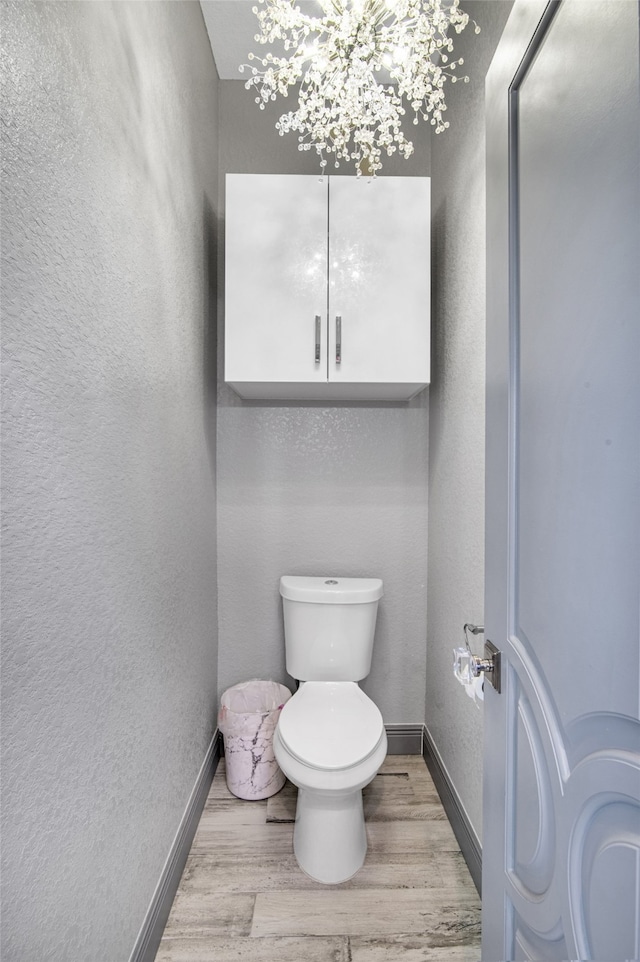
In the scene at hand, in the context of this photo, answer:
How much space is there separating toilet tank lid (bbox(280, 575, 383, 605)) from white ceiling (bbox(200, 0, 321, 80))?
203 cm

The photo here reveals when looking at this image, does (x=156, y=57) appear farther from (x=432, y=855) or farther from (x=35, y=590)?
(x=432, y=855)

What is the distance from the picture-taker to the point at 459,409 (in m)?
1.76

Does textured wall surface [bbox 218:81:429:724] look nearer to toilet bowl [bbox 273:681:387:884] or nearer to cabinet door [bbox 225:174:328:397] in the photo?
cabinet door [bbox 225:174:328:397]

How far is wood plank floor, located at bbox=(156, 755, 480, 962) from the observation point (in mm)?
1318

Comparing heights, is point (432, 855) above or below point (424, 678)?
below

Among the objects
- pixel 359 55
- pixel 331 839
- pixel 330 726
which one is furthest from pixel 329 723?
pixel 359 55

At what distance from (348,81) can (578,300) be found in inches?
45.6

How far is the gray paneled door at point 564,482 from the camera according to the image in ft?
1.73

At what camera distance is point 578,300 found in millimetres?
623

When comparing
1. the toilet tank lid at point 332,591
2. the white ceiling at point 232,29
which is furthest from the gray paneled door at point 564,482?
the white ceiling at point 232,29

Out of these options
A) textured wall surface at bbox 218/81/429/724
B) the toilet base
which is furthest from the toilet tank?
the toilet base

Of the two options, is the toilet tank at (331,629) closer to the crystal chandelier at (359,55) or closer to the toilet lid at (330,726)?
the toilet lid at (330,726)

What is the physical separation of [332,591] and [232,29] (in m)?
2.15

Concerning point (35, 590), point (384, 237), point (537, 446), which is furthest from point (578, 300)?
point (384, 237)
